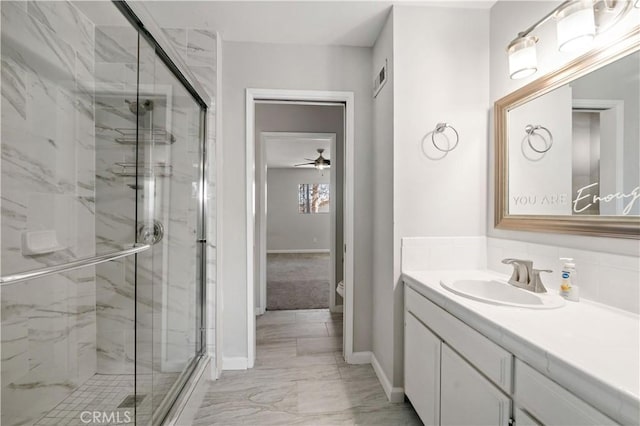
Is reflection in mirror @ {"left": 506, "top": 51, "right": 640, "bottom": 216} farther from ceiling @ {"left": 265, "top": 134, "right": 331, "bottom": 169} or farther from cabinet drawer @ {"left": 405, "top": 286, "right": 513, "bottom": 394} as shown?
ceiling @ {"left": 265, "top": 134, "right": 331, "bottom": 169}

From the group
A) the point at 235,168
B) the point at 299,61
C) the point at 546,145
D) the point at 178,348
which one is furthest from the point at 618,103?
the point at 178,348

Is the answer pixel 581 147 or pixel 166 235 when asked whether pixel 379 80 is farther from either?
pixel 166 235

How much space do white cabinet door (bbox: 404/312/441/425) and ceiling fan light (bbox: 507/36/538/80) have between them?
1383 millimetres

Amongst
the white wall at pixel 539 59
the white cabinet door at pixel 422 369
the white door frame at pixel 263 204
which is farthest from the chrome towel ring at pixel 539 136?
the white door frame at pixel 263 204

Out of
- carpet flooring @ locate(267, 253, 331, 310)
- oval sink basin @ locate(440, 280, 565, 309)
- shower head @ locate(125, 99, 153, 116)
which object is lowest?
carpet flooring @ locate(267, 253, 331, 310)

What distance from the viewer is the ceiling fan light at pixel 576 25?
1.16 m

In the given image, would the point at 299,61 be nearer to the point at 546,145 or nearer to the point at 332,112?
the point at 332,112

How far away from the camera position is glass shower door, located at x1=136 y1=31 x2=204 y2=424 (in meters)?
1.75

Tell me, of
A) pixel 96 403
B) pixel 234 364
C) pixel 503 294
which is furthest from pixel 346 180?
pixel 96 403

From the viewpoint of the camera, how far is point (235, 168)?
90.0 inches

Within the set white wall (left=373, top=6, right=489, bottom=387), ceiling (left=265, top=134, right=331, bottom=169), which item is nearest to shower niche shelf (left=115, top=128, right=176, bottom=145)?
white wall (left=373, top=6, right=489, bottom=387)

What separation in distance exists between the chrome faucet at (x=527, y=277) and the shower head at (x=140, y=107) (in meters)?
2.20

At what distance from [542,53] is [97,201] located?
2725 mm

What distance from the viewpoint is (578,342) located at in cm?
85
